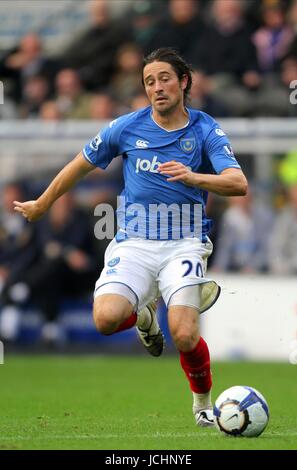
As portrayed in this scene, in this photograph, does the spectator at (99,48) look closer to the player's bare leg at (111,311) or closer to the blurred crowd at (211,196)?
the blurred crowd at (211,196)

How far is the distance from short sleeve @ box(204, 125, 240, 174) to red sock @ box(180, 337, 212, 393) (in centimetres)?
126

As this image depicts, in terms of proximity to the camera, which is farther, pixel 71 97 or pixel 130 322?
pixel 71 97

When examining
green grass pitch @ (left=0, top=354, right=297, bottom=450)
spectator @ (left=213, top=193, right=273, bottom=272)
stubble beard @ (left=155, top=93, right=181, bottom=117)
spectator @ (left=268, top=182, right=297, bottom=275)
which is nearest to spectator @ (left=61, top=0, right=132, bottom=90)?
spectator @ (left=213, top=193, right=273, bottom=272)

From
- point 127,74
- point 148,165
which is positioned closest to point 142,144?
point 148,165

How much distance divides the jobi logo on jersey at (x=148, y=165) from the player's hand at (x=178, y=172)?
0.65 m

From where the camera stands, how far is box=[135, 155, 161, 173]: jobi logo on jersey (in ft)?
27.7

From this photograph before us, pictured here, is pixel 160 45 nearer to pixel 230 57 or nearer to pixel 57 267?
pixel 230 57

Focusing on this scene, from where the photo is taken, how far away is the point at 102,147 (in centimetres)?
859

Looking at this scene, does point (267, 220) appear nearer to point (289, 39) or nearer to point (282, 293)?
point (282, 293)

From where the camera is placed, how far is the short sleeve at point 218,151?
26.7 ft

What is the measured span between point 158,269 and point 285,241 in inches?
305

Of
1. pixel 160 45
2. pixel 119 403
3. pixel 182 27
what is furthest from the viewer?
pixel 160 45

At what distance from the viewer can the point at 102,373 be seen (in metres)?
13.6

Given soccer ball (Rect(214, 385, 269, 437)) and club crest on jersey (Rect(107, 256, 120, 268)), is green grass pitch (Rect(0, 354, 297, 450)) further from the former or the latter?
club crest on jersey (Rect(107, 256, 120, 268))
